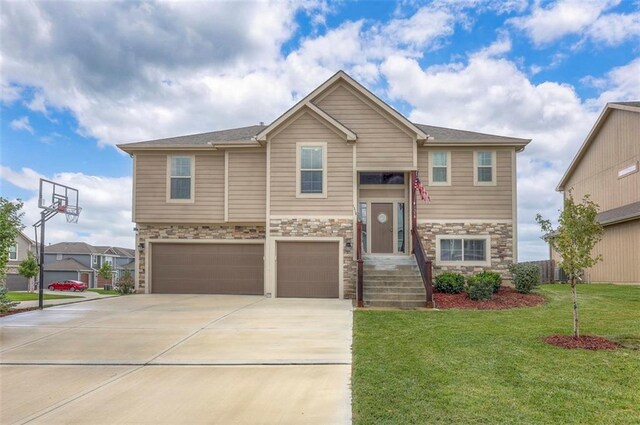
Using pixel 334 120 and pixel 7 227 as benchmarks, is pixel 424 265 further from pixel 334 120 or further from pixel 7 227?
pixel 7 227

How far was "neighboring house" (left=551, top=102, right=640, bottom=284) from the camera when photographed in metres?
20.0

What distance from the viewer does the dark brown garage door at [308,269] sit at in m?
16.1

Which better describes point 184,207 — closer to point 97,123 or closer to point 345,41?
point 97,123

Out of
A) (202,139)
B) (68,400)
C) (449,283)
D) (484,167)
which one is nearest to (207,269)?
(202,139)

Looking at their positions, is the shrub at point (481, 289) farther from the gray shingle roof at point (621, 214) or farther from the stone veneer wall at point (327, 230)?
the gray shingle roof at point (621, 214)

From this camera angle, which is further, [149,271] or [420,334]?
[149,271]

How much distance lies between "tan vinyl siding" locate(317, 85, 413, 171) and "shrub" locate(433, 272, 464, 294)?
390 cm

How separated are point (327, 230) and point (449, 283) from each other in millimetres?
4340

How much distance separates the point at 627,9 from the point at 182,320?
16375 millimetres

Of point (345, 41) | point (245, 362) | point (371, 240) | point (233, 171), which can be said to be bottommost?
→ point (245, 362)

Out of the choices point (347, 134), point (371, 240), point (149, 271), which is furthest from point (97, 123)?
point (371, 240)

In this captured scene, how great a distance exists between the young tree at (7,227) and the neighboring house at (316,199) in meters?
6.91

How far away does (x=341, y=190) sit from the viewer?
16125 millimetres

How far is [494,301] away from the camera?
1356 centimetres
